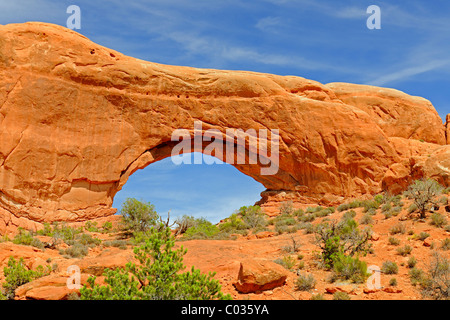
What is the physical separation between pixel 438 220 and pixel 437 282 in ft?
14.4

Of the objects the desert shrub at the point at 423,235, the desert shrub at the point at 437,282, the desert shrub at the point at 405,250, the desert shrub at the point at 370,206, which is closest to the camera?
the desert shrub at the point at 437,282

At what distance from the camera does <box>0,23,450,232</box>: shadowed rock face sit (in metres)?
20.8

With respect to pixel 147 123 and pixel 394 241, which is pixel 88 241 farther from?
pixel 394 241

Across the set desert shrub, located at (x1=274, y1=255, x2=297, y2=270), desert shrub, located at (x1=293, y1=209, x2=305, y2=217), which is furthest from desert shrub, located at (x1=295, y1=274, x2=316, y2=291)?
desert shrub, located at (x1=293, y1=209, x2=305, y2=217)

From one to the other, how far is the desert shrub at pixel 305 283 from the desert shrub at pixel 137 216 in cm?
1284

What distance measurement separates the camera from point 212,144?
82.3 feet

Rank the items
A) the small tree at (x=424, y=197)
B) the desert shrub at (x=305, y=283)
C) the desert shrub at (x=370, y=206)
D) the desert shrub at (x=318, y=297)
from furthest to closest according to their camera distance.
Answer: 1. the desert shrub at (x=370, y=206)
2. the small tree at (x=424, y=197)
3. the desert shrub at (x=305, y=283)
4. the desert shrub at (x=318, y=297)

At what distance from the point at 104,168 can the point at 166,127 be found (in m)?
4.03

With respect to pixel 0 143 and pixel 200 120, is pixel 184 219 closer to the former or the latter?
pixel 200 120

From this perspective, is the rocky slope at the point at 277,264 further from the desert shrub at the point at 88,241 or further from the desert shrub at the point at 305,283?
the desert shrub at the point at 88,241

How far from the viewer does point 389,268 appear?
1081cm

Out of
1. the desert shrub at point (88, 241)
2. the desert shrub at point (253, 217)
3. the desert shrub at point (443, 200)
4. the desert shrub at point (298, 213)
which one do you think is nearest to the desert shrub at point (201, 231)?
the desert shrub at point (253, 217)

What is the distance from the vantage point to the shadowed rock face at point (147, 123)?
821 inches
